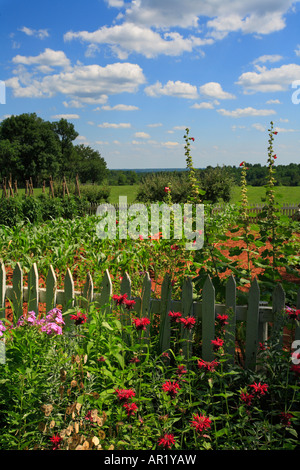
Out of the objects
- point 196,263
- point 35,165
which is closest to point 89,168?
point 35,165

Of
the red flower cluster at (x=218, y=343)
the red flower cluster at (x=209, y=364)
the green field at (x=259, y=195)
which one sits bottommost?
the red flower cluster at (x=209, y=364)

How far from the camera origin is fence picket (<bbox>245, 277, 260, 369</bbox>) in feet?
9.29

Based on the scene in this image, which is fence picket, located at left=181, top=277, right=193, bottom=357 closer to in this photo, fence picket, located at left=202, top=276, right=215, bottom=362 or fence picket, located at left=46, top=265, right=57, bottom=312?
fence picket, located at left=202, top=276, right=215, bottom=362

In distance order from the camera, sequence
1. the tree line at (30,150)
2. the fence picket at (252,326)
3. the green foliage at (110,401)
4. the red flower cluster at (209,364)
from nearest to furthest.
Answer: the green foliage at (110,401), the red flower cluster at (209,364), the fence picket at (252,326), the tree line at (30,150)

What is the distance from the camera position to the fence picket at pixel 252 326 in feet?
9.29

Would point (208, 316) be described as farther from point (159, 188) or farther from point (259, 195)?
point (259, 195)

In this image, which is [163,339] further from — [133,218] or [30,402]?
[133,218]

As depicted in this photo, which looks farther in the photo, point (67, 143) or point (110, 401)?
point (67, 143)

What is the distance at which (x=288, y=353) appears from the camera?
2.66m

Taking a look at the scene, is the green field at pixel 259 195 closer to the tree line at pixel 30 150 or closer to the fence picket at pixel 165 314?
the fence picket at pixel 165 314

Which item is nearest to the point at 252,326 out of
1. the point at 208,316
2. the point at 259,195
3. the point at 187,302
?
the point at 208,316

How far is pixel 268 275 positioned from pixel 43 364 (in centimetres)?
213

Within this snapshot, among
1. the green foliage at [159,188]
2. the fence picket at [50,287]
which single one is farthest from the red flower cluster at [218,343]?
the green foliage at [159,188]

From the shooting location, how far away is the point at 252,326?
114 inches
